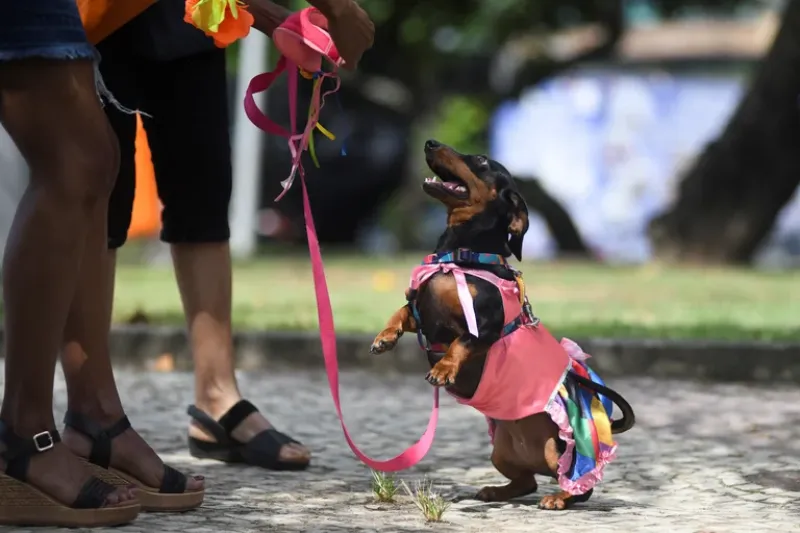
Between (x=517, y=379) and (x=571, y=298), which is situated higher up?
(x=571, y=298)

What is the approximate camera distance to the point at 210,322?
15.3 ft

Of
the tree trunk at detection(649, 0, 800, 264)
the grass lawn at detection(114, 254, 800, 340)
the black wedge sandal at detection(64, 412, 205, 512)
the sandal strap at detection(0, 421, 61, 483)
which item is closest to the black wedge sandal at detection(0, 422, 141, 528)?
the sandal strap at detection(0, 421, 61, 483)

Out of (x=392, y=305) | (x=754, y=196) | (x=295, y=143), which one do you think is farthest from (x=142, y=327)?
(x=754, y=196)

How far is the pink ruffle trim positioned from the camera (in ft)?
12.7

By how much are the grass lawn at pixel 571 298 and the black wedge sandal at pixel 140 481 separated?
362 centimetres

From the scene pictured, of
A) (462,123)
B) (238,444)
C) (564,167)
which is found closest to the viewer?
(238,444)

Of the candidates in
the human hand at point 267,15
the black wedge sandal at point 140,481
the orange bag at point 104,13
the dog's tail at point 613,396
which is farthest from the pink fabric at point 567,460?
the orange bag at point 104,13

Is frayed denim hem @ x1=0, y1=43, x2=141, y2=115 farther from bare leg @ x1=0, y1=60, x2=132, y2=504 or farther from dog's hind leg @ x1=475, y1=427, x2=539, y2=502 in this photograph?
dog's hind leg @ x1=475, y1=427, x2=539, y2=502

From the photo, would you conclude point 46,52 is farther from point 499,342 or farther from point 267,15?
point 499,342

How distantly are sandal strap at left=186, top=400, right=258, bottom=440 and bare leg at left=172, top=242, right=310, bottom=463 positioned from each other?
0.02m

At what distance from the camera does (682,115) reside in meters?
27.3

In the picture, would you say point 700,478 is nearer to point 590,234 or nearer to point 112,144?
point 112,144

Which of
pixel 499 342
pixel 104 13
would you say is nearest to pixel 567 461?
pixel 499 342

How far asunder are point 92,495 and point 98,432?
454mm
